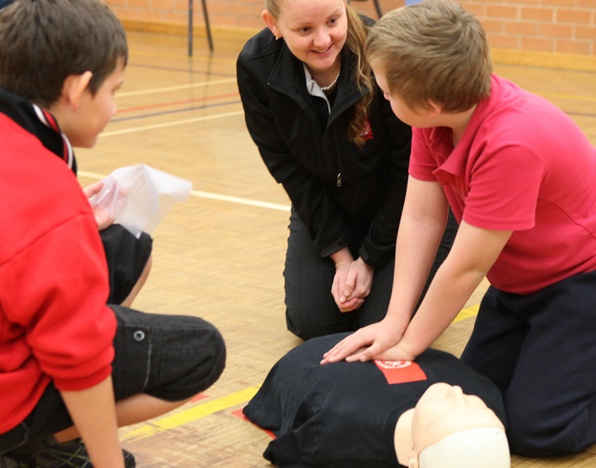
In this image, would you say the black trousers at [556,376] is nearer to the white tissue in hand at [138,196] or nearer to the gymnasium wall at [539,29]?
the white tissue in hand at [138,196]

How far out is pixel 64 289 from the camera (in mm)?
1257

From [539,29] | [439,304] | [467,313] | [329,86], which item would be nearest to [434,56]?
[439,304]

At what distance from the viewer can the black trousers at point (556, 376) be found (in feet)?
5.75

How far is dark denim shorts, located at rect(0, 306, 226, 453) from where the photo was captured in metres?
1.41

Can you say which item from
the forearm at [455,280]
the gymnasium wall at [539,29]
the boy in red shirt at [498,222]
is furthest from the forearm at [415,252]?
the gymnasium wall at [539,29]

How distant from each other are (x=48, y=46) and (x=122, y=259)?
1.52ft

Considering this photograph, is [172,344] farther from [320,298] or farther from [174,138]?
[174,138]

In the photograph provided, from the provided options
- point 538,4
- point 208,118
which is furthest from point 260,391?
point 538,4

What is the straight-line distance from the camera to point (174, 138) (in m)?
4.78

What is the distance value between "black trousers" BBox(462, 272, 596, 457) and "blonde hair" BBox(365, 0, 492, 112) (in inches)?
15.5

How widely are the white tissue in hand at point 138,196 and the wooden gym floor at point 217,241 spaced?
0.40 m

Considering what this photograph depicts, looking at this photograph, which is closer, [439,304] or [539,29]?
[439,304]

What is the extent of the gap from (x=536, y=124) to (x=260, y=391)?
2.34ft

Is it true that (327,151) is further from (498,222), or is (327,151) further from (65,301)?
(65,301)
